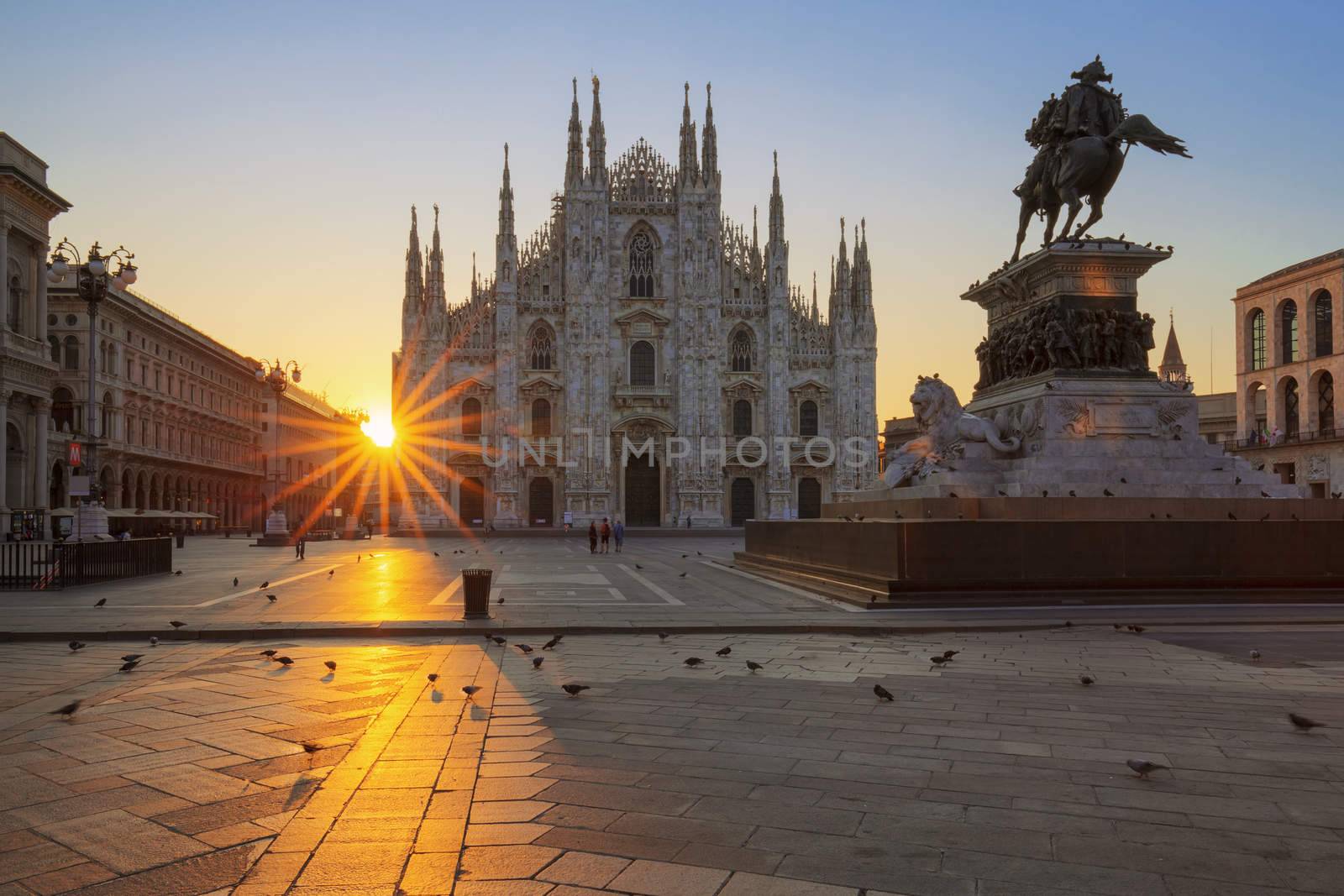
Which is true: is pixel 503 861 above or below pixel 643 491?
below

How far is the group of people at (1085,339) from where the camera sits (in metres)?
14.0

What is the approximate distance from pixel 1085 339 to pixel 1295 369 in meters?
48.1

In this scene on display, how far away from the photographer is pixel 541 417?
191ft

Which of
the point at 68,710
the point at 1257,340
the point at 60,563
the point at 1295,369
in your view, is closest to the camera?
the point at 68,710

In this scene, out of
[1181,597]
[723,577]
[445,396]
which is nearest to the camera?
[1181,597]

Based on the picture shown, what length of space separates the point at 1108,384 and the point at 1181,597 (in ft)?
9.25

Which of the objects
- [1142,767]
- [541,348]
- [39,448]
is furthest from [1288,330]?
[1142,767]

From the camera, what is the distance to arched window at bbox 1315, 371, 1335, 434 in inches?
2087

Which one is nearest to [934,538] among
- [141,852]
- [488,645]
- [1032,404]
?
[1032,404]

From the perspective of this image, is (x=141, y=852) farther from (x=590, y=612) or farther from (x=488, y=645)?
(x=590, y=612)

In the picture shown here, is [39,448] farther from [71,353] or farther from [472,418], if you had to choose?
[472,418]

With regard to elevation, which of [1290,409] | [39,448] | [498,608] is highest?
[1290,409]

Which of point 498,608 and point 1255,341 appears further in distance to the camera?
point 1255,341

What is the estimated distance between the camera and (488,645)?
34.3 ft
